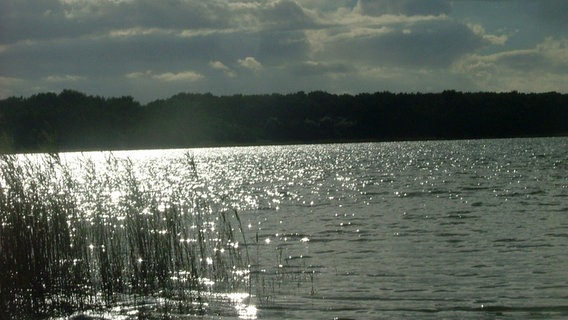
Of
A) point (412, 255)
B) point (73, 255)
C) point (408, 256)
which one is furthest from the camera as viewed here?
point (412, 255)

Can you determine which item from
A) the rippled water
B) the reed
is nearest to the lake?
the rippled water

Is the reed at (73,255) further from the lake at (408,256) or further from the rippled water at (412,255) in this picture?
the rippled water at (412,255)

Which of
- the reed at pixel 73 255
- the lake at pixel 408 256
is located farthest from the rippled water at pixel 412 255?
the reed at pixel 73 255

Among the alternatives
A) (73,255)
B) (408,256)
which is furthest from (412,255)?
(73,255)

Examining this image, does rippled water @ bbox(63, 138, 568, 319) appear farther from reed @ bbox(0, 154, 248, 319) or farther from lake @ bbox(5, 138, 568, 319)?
reed @ bbox(0, 154, 248, 319)

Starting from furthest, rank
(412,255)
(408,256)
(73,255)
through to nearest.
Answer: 1. (412,255)
2. (408,256)
3. (73,255)

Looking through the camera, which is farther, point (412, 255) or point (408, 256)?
point (412, 255)

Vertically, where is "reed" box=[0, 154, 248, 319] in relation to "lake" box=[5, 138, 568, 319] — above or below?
above

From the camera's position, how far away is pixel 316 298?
1772cm

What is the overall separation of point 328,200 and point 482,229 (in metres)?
16.7

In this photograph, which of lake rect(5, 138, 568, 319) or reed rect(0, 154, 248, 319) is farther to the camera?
lake rect(5, 138, 568, 319)

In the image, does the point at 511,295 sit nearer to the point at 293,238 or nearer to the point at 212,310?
the point at 212,310

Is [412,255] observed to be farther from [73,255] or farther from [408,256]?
[73,255]

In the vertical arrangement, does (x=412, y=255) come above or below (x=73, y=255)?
below
